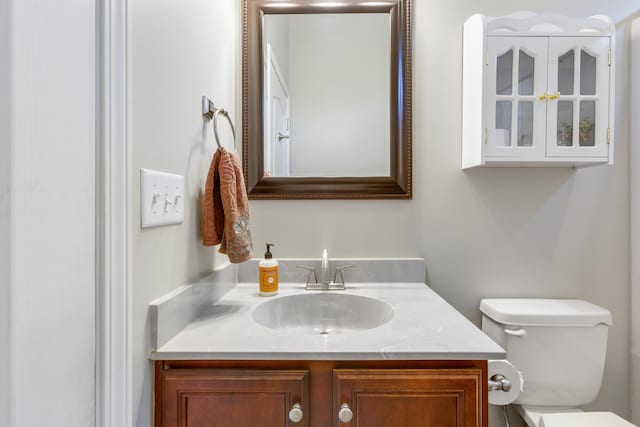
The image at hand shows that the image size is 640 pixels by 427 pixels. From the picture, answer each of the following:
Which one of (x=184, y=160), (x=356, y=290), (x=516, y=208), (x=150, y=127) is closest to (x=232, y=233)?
(x=184, y=160)

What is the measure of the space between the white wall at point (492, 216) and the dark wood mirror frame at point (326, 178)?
0.15 ft

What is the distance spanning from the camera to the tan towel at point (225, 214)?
0.91m

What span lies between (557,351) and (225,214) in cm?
123

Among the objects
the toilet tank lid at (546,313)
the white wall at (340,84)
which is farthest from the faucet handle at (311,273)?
the toilet tank lid at (546,313)

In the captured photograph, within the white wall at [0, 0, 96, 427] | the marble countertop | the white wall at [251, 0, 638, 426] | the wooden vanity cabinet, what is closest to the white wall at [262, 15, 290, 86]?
the white wall at [251, 0, 638, 426]

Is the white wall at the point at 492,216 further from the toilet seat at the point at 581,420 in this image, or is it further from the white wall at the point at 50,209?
the white wall at the point at 50,209

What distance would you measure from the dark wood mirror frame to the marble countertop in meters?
0.52

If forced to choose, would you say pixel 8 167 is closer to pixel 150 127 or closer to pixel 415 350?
pixel 150 127

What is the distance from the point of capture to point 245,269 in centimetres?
129

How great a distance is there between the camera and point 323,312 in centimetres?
113

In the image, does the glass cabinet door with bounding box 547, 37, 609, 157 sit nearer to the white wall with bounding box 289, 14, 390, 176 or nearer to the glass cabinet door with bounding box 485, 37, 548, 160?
the glass cabinet door with bounding box 485, 37, 548, 160

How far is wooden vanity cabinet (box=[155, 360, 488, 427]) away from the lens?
691 millimetres

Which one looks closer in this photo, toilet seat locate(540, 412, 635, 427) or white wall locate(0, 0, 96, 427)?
white wall locate(0, 0, 96, 427)

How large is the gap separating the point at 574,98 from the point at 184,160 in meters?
1.32
